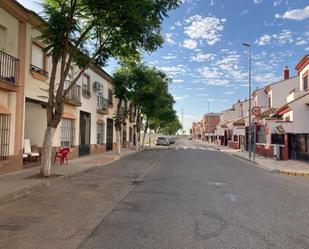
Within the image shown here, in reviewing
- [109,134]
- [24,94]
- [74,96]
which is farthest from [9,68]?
[109,134]

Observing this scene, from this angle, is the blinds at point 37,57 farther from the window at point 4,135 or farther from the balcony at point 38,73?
the window at point 4,135

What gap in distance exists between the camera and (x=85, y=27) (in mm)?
16500

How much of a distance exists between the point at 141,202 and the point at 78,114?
18361 mm

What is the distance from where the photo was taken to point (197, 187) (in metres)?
13.2

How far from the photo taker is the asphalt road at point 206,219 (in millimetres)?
6312

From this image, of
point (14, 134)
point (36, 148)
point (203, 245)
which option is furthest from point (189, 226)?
point (36, 148)

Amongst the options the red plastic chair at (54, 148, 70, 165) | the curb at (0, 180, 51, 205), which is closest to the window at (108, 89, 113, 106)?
the red plastic chair at (54, 148, 70, 165)

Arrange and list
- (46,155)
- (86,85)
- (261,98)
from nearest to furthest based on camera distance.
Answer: (46,155) < (86,85) < (261,98)

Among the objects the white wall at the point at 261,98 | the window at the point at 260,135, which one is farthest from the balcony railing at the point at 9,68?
the white wall at the point at 261,98

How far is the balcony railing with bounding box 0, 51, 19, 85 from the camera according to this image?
50.3ft

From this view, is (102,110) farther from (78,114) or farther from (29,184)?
(29,184)

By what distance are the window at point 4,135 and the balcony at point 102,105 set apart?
17.6 m

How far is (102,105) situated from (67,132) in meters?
9.80

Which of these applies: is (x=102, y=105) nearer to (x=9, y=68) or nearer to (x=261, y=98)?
(x=9, y=68)
